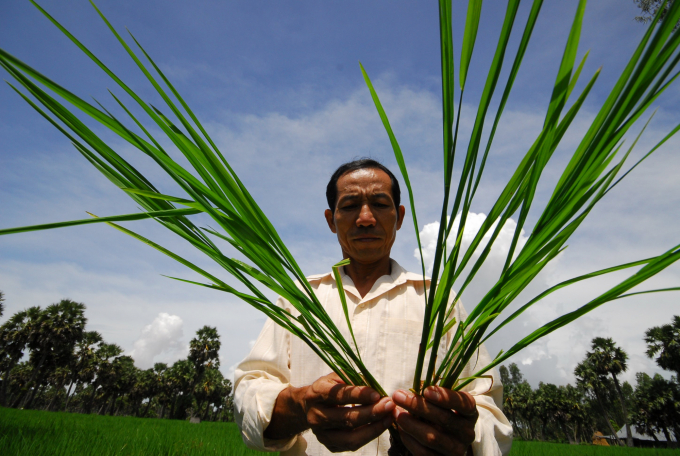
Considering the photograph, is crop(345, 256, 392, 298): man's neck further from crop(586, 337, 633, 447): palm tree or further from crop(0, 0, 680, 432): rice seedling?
crop(586, 337, 633, 447): palm tree

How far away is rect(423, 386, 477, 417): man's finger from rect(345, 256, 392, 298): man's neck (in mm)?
903

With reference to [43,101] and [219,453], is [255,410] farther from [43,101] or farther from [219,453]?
[219,453]

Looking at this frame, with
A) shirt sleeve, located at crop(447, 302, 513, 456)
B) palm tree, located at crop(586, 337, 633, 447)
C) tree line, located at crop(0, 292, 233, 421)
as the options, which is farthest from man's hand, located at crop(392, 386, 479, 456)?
palm tree, located at crop(586, 337, 633, 447)

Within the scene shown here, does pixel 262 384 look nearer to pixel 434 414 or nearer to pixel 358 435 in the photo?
pixel 358 435

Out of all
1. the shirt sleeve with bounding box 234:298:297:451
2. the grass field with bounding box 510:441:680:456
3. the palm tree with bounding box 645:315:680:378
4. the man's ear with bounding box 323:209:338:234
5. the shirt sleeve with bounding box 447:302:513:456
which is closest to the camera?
the shirt sleeve with bounding box 447:302:513:456

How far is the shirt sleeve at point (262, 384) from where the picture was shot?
1.14 meters

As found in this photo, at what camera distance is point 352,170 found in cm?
160

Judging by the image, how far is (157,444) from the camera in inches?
117

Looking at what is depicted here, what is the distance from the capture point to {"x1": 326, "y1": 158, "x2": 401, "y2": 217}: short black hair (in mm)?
1674

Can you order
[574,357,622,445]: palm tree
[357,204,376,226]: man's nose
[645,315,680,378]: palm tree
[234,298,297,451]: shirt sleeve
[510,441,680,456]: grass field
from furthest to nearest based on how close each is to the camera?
[574,357,622,445]: palm tree
[645,315,680,378]: palm tree
[510,441,680,456]: grass field
[357,204,376,226]: man's nose
[234,298,297,451]: shirt sleeve


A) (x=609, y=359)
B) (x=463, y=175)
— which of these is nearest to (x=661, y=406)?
(x=609, y=359)

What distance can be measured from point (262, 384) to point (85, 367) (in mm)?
41591

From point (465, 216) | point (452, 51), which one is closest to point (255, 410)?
point (465, 216)

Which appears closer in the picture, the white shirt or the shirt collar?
the white shirt
